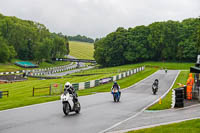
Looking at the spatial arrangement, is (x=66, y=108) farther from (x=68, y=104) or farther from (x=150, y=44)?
(x=150, y=44)

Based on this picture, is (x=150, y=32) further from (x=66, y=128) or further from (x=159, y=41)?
(x=66, y=128)

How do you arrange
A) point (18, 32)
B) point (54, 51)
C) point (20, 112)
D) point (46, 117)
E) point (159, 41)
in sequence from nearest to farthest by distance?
point (46, 117) → point (20, 112) → point (159, 41) → point (18, 32) → point (54, 51)

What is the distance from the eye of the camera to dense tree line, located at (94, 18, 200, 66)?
94.1 metres

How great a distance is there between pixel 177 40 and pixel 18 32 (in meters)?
64.3

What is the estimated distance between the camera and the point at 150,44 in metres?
98.0

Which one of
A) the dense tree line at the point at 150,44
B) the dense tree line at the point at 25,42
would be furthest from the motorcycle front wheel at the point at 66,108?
the dense tree line at the point at 25,42

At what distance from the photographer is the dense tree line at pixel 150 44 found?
3703 inches

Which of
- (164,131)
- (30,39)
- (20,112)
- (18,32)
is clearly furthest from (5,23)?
(164,131)

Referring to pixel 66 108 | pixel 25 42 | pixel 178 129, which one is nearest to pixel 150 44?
pixel 25 42

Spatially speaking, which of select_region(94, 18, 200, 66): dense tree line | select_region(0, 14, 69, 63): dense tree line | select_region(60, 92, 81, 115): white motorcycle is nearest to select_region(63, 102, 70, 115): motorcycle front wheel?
select_region(60, 92, 81, 115): white motorcycle

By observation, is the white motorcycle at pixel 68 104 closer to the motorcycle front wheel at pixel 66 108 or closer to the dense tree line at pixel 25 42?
the motorcycle front wheel at pixel 66 108

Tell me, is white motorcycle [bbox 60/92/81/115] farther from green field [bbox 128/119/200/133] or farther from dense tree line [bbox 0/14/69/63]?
dense tree line [bbox 0/14/69/63]

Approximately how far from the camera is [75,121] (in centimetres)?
1277

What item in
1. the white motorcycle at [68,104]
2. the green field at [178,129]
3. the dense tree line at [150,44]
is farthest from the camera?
the dense tree line at [150,44]
